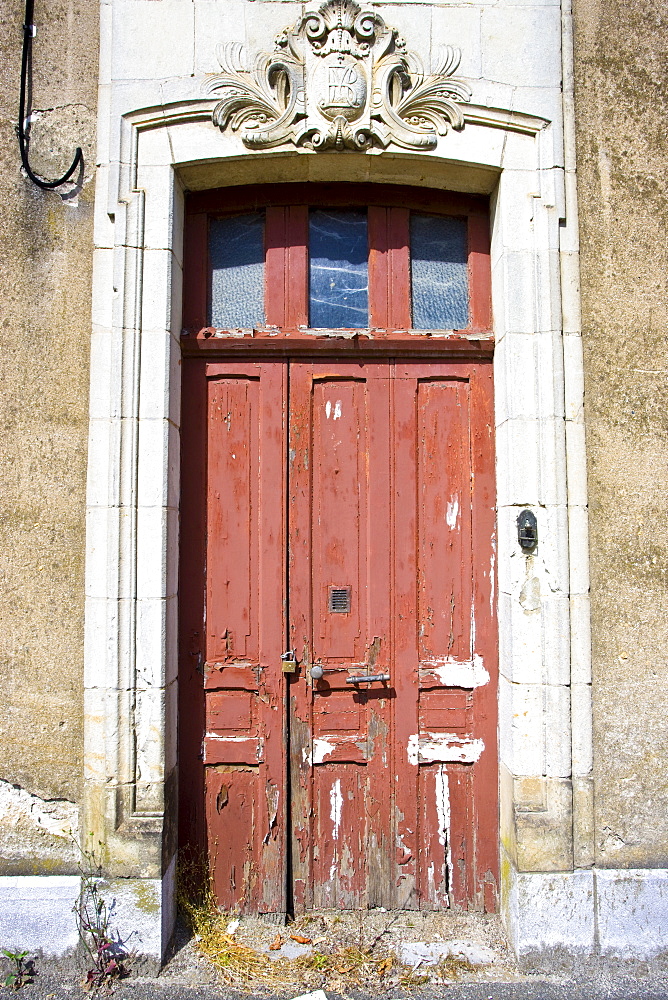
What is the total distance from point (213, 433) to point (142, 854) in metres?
1.89

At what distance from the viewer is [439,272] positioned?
3299 mm

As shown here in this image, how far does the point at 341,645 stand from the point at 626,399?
5.74 ft

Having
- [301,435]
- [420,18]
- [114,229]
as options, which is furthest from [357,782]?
[420,18]

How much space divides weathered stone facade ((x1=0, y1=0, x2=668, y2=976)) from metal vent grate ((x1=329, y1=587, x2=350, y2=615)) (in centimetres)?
74

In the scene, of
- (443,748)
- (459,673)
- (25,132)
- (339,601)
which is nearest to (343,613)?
(339,601)

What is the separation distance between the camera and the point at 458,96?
9.80 ft

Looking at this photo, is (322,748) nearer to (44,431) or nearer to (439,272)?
(44,431)

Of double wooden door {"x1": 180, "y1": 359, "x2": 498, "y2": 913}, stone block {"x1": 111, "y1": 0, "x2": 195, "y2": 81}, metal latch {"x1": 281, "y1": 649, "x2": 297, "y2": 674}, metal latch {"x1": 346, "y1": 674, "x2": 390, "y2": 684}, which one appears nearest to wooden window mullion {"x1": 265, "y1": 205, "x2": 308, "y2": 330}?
double wooden door {"x1": 180, "y1": 359, "x2": 498, "y2": 913}

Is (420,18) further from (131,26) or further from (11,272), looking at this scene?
(11,272)

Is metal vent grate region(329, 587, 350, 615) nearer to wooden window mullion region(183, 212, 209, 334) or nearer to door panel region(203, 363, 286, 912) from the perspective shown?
door panel region(203, 363, 286, 912)

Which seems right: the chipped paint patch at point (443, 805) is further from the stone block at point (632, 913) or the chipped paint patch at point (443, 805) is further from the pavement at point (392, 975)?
the stone block at point (632, 913)

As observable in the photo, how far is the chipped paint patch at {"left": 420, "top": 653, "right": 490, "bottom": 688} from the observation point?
10.3 feet

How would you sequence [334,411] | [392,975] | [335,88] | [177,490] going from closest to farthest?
[392,975], [335,88], [177,490], [334,411]

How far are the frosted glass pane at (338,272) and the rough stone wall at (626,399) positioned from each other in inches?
41.0
